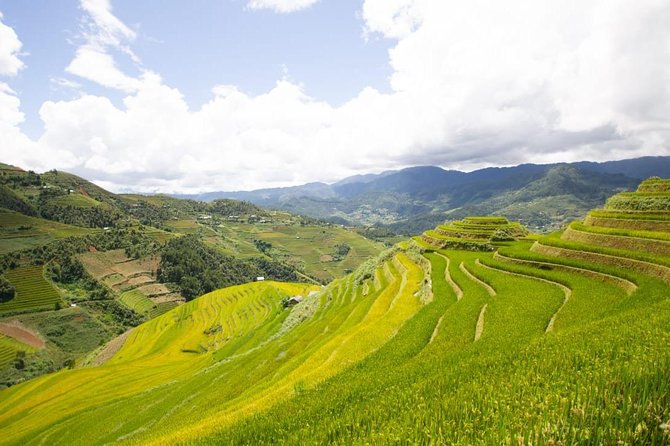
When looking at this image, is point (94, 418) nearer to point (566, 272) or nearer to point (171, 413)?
point (171, 413)

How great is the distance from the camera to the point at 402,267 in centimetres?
6306

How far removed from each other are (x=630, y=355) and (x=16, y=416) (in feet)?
289

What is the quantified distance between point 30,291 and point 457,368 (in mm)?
223099

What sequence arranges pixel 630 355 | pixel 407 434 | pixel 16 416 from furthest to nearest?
pixel 16 416, pixel 630 355, pixel 407 434

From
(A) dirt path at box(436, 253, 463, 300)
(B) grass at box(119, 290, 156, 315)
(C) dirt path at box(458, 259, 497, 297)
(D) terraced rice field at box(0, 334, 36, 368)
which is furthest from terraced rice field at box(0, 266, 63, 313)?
(C) dirt path at box(458, 259, 497, 297)

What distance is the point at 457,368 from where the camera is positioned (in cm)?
1245

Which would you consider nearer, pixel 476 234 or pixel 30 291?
pixel 476 234

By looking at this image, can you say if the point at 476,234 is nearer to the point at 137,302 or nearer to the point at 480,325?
the point at 480,325

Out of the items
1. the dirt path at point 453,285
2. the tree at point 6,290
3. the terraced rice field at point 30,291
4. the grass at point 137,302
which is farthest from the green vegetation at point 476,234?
the tree at point 6,290

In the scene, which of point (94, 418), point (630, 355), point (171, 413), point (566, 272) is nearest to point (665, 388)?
point (630, 355)

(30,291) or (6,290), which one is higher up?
(6,290)

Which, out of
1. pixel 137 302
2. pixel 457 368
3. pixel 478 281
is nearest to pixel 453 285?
pixel 478 281

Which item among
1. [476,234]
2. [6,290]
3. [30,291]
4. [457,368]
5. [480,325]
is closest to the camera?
[457,368]

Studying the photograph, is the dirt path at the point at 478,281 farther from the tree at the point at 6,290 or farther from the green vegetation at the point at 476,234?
the tree at the point at 6,290
